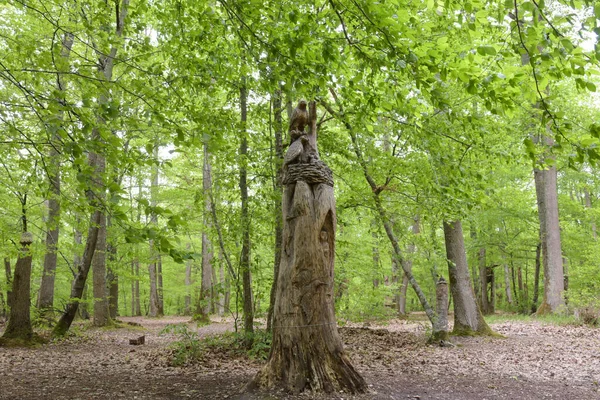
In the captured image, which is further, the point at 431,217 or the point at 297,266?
the point at 431,217

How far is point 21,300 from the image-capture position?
8547 mm

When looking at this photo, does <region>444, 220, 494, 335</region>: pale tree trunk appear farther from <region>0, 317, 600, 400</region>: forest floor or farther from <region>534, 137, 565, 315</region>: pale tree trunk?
<region>534, 137, 565, 315</region>: pale tree trunk

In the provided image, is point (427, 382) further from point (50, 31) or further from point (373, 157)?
point (50, 31)

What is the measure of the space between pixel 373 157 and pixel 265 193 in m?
2.24

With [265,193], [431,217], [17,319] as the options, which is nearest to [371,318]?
[431,217]

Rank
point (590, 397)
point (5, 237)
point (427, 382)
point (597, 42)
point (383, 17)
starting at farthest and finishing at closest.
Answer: point (5, 237) → point (427, 382) → point (590, 397) → point (383, 17) → point (597, 42)

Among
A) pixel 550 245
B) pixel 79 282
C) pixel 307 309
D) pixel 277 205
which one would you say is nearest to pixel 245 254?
pixel 277 205

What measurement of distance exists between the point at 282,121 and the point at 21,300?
6.37 m

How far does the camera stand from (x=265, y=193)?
7750 millimetres

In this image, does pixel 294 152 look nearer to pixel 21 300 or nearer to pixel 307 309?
pixel 307 309

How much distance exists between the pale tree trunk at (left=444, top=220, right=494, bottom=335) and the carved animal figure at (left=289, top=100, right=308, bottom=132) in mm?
5345

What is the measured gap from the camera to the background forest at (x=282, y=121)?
324 cm

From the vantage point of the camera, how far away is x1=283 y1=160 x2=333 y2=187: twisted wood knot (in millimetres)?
4898

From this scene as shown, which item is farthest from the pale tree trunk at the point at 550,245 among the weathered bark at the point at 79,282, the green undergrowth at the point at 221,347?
the weathered bark at the point at 79,282
